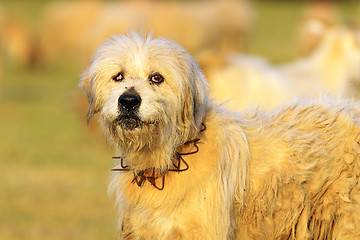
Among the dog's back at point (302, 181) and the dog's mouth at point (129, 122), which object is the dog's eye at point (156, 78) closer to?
the dog's mouth at point (129, 122)

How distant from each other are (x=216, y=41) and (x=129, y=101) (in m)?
21.4

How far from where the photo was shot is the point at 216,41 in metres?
25.5

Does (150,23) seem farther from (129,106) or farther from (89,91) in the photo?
(129,106)

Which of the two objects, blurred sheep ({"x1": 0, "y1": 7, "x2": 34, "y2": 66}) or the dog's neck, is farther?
blurred sheep ({"x1": 0, "y1": 7, "x2": 34, "y2": 66})

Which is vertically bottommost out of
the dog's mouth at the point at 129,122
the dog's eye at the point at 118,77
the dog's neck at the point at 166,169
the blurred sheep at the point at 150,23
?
the dog's neck at the point at 166,169

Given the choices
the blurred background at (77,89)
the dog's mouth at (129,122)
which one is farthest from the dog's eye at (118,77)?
the blurred background at (77,89)

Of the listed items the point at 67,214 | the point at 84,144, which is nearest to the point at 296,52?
the point at 84,144

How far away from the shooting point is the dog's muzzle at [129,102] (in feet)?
14.4

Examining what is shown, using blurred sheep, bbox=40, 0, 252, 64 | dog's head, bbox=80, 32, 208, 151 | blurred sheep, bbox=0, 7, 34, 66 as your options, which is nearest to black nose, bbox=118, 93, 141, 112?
dog's head, bbox=80, 32, 208, 151

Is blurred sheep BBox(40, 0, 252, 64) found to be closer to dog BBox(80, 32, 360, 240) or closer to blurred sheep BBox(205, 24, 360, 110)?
blurred sheep BBox(205, 24, 360, 110)

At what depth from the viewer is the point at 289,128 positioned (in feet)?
16.3

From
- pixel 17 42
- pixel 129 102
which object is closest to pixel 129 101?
pixel 129 102

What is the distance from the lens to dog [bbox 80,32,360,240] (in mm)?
4543

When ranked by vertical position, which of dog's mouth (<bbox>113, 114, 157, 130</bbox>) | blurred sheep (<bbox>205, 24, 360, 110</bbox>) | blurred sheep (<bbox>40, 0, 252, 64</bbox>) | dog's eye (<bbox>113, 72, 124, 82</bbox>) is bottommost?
dog's mouth (<bbox>113, 114, 157, 130</bbox>)
